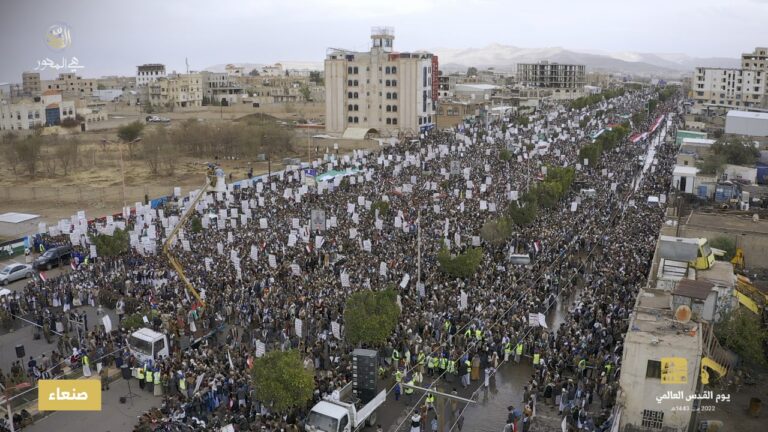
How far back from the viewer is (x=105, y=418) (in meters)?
13.7

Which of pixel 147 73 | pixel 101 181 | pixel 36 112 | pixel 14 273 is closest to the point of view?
pixel 14 273

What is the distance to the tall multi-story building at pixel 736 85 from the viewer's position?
88.8 metres

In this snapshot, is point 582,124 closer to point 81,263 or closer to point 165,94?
point 81,263

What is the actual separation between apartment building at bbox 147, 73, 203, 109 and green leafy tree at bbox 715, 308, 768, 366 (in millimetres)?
103235

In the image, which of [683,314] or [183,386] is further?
[183,386]

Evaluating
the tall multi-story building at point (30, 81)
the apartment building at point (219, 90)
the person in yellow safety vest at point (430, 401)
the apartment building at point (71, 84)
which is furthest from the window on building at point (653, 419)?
the apartment building at point (71, 84)

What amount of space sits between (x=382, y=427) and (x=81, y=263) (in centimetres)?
1550

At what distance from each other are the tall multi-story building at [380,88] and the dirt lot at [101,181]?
12.7 feet

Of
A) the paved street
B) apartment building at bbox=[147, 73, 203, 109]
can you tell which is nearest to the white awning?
apartment building at bbox=[147, 73, 203, 109]

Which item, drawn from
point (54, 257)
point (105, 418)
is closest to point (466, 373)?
point (105, 418)

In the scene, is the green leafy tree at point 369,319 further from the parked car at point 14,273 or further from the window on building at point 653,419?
the parked car at point 14,273

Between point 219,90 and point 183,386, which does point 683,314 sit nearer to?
point 183,386

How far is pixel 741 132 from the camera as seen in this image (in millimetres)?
56344

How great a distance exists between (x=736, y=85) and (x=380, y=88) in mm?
54868
